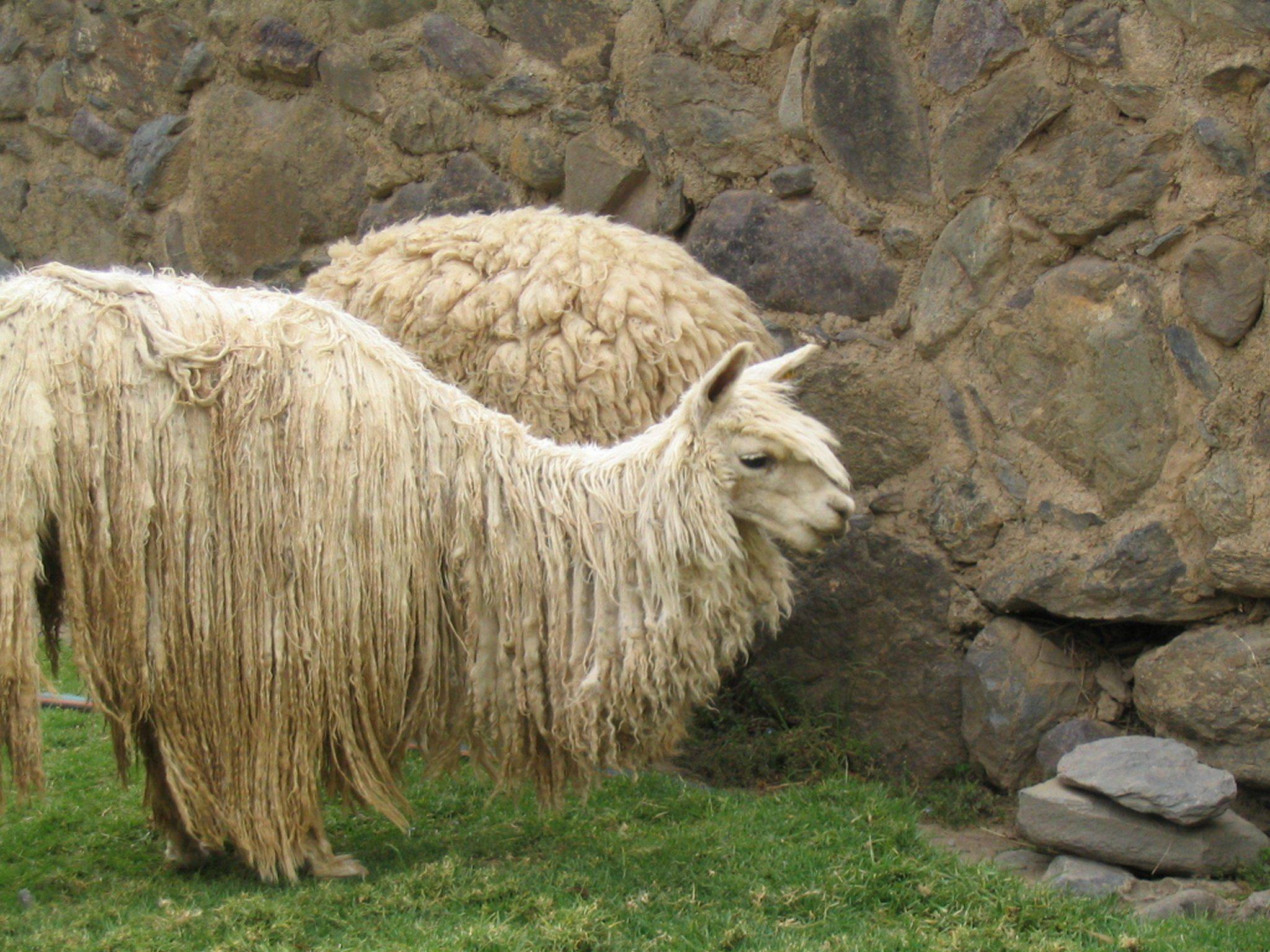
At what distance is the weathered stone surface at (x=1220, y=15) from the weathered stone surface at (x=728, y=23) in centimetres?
151

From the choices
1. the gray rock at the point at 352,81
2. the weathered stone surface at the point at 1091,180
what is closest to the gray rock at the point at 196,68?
the gray rock at the point at 352,81

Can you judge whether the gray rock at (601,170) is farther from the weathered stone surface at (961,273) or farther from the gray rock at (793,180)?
the weathered stone surface at (961,273)

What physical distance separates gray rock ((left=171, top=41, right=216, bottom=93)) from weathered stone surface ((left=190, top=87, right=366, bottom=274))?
0.29ft

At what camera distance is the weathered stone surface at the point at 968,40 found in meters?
5.05

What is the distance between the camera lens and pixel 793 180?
5.63 meters

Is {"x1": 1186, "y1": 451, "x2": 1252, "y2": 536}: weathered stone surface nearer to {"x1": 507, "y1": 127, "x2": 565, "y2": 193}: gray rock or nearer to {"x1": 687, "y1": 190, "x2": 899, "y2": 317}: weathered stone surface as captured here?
{"x1": 687, "y1": 190, "x2": 899, "y2": 317}: weathered stone surface

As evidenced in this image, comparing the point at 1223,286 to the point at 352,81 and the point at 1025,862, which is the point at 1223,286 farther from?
the point at 352,81

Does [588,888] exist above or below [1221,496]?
below

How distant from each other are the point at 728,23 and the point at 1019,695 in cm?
283

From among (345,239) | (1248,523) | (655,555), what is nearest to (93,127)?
(345,239)

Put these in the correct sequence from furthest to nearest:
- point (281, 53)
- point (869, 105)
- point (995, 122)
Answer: point (281, 53) → point (869, 105) → point (995, 122)

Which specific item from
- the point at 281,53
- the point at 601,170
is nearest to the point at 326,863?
the point at 601,170

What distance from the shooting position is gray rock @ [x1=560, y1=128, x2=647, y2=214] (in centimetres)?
607

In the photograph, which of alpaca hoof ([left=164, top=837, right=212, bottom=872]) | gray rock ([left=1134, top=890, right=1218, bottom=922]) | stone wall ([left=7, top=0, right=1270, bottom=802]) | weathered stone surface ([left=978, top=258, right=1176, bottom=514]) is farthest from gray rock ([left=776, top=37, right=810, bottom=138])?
alpaca hoof ([left=164, top=837, right=212, bottom=872])
